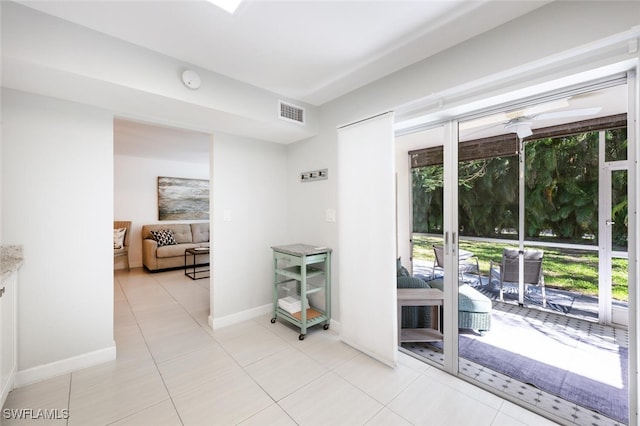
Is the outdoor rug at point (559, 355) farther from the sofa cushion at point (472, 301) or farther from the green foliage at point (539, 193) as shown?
the green foliage at point (539, 193)

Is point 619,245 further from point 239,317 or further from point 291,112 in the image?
point 239,317

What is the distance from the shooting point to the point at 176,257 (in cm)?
561

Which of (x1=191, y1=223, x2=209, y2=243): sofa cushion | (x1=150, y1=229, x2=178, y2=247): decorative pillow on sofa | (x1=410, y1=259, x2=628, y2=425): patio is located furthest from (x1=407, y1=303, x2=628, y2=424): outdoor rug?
(x1=191, y1=223, x2=209, y2=243): sofa cushion


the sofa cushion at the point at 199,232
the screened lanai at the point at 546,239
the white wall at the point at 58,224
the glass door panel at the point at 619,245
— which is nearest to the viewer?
the glass door panel at the point at 619,245

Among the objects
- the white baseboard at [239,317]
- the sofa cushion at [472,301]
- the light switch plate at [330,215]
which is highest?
the light switch plate at [330,215]

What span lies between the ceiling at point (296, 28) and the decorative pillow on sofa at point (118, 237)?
4.63m

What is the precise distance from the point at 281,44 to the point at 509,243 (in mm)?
2321

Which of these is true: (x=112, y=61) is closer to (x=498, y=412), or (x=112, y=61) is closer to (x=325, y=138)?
(x=325, y=138)

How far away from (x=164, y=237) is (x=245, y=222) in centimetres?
359

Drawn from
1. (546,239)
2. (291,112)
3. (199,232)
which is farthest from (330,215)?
(199,232)

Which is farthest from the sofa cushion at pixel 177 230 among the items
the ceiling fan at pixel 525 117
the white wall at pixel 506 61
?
the ceiling fan at pixel 525 117

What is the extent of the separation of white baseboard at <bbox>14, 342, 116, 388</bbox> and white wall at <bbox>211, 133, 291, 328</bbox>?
3.07 ft

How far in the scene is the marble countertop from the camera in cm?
169

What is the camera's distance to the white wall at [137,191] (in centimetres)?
568
